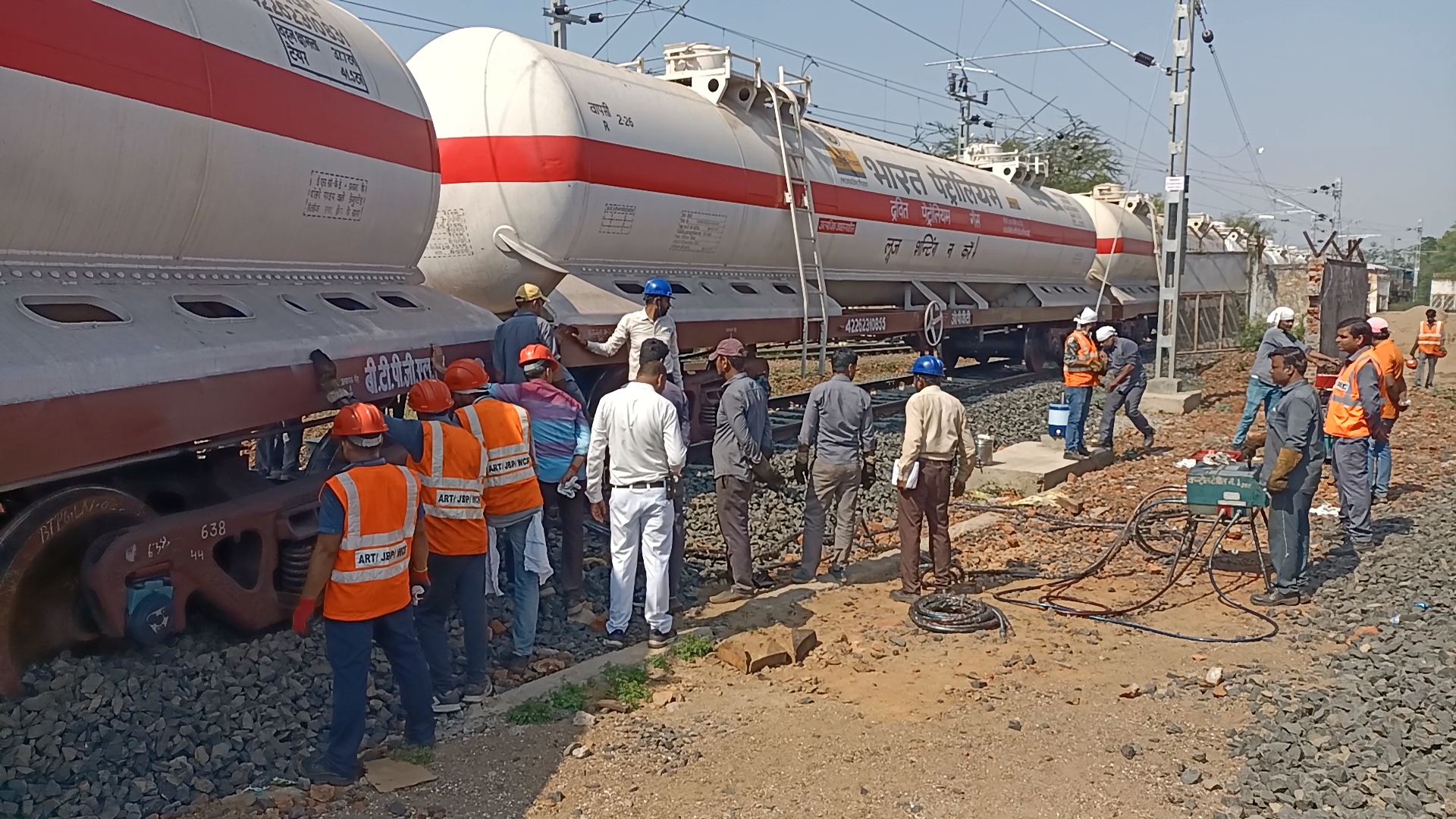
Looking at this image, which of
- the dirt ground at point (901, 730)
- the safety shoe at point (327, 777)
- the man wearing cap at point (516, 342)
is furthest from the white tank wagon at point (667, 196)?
the safety shoe at point (327, 777)

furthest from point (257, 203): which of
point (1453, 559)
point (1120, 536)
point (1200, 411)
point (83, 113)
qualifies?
point (1200, 411)

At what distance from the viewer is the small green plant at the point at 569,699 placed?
17.2 ft

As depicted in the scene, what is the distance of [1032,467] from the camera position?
11008 mm

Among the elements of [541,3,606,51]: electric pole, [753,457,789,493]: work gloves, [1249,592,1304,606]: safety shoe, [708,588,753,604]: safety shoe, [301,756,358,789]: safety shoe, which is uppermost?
[541,3,606,51]: electric pole

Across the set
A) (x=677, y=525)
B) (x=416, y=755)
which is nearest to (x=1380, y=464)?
(x=677, y=525)

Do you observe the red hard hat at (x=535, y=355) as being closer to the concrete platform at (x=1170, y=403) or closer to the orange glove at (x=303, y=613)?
the orange glove at (x=303, y=613)

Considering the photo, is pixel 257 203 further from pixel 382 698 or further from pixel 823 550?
pixel 823 550

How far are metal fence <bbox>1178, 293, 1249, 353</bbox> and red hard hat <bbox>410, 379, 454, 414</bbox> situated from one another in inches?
915

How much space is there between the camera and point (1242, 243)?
1302 inches

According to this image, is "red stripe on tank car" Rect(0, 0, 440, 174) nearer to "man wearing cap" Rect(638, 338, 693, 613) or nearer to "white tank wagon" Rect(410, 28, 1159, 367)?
"white tank wagon" Rect(410, 28, 1159, 367)

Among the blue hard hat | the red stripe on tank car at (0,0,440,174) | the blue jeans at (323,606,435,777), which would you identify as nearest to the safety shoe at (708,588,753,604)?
the blue hard hat

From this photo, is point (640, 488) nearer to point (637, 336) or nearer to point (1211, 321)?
point (637, 336)

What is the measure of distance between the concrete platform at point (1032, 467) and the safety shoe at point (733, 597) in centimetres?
387

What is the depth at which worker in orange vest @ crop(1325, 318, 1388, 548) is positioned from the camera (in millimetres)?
8078
